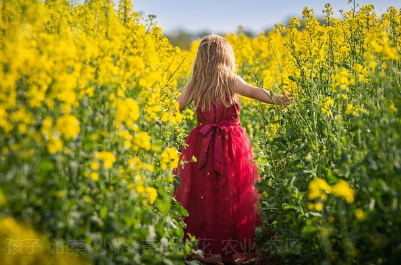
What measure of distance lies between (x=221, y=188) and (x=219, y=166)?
18 centimetres

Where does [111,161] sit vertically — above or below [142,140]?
below

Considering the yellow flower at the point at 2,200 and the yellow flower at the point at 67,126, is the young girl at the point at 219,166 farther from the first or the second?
the yellow flower at the point at 2,200

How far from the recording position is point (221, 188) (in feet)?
12.9

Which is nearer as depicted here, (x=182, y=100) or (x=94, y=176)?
(x=94, y=176)

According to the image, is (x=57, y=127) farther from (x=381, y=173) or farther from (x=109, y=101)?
(x=381, y=173)

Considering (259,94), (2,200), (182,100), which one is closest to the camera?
(2,200)

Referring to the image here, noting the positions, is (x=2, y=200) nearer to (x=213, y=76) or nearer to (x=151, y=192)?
(x=151, y=192)

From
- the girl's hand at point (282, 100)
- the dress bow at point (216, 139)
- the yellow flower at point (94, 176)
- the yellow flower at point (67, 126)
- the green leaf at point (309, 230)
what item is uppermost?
the girl's hand at point (282, 100)

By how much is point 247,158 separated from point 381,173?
1.73m

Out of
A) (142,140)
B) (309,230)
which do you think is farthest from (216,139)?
(309,230)

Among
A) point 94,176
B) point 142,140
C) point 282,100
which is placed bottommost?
point 94,176

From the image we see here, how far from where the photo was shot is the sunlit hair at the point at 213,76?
4.03 m

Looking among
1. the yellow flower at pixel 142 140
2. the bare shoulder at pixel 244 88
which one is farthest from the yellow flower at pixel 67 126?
the bare shoulder at pixel 244 88

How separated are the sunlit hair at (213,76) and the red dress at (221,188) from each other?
9 cm
